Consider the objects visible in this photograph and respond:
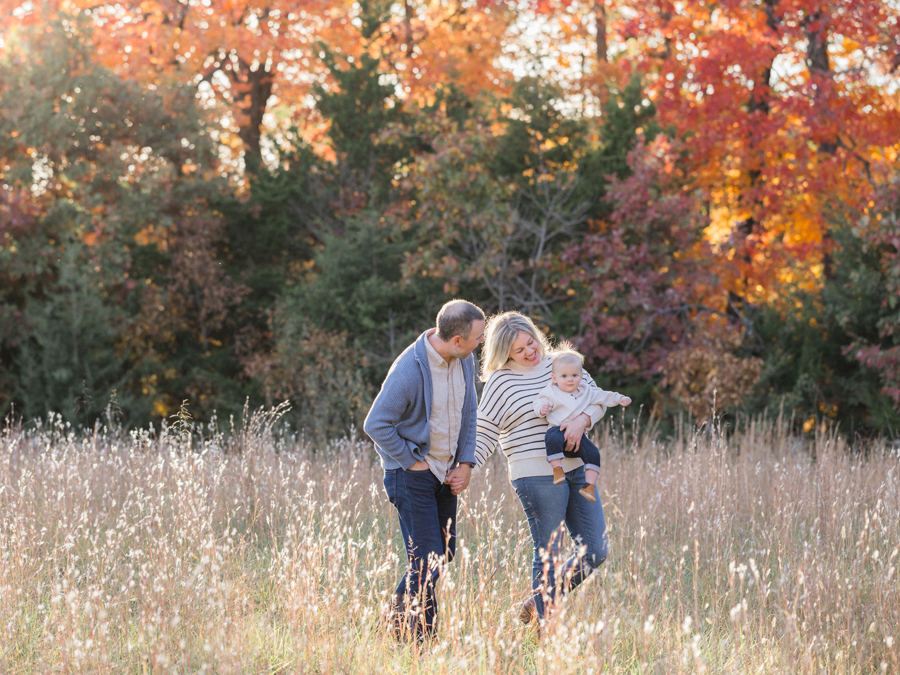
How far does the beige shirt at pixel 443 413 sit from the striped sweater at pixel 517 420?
0.16 meters

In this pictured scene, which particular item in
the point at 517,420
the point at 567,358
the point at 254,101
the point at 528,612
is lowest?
the point at 528,612

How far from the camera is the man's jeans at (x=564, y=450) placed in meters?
3.65

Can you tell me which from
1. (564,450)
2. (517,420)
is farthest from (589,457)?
(517,420)

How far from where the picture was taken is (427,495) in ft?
12.1

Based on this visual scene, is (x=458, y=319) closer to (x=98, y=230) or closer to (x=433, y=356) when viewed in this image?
(x=433, y=356)

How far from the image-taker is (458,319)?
11.6 feet

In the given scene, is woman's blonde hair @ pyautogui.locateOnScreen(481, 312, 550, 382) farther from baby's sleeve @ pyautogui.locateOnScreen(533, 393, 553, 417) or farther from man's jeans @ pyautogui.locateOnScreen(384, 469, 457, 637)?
man's jeans @ pyautogui.locateOnScreen(384, 469, 457, 637)

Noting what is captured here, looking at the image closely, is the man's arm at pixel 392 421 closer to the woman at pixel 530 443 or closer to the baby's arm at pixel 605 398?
the woman at pixel 530 443

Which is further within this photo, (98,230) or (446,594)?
(98,230)

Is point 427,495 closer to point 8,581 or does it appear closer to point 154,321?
point 8,581

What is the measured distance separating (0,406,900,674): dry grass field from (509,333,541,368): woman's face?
0.77 meters

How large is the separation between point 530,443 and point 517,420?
0.12m

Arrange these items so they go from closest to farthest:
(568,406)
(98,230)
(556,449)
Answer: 1. (556,449)
2. (568,406)
3. (98,230)

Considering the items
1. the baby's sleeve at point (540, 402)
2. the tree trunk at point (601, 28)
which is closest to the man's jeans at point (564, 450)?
the baby's sleeve at point (540, 402)
